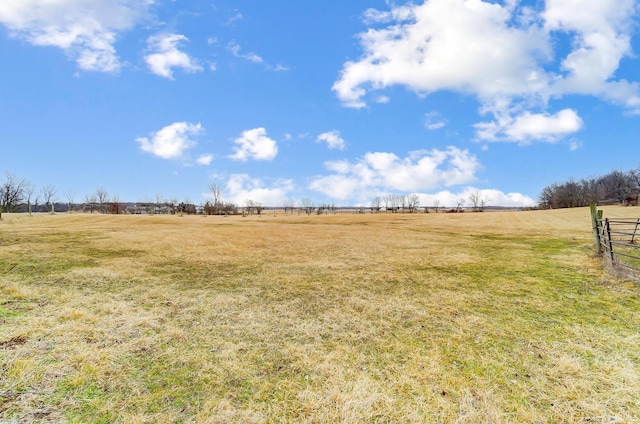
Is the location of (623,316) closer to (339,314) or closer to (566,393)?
(566,393)

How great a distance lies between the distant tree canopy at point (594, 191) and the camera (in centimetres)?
9150

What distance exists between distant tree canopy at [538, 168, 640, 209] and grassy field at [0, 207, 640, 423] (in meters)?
107

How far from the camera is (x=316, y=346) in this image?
529 centimetres

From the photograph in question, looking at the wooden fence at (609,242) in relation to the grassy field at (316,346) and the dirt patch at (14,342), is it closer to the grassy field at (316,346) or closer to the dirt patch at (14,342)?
the grassy field at (316,346)

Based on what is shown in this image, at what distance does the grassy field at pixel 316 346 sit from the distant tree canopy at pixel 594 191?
107437mm

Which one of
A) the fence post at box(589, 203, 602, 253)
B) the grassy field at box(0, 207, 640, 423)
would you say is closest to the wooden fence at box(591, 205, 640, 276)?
the fence post at box(589, 203, 602, 253)

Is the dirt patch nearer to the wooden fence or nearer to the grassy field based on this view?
the grassy field

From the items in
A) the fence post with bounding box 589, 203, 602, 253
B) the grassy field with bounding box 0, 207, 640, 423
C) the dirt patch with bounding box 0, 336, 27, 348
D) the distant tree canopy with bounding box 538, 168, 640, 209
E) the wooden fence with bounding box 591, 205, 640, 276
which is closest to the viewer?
the grassy field with bounding box 0, 207, 640, 423

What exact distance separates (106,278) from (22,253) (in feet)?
21.3

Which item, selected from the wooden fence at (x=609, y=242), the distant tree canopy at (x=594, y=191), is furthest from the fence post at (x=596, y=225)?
the distant tree canopy at (x=594, y=191)

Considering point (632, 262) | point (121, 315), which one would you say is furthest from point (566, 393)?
point (632, 262)

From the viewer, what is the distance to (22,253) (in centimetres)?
1260

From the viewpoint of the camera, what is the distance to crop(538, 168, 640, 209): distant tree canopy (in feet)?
300

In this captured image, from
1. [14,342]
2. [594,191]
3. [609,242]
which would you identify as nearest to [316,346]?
[14,342]
